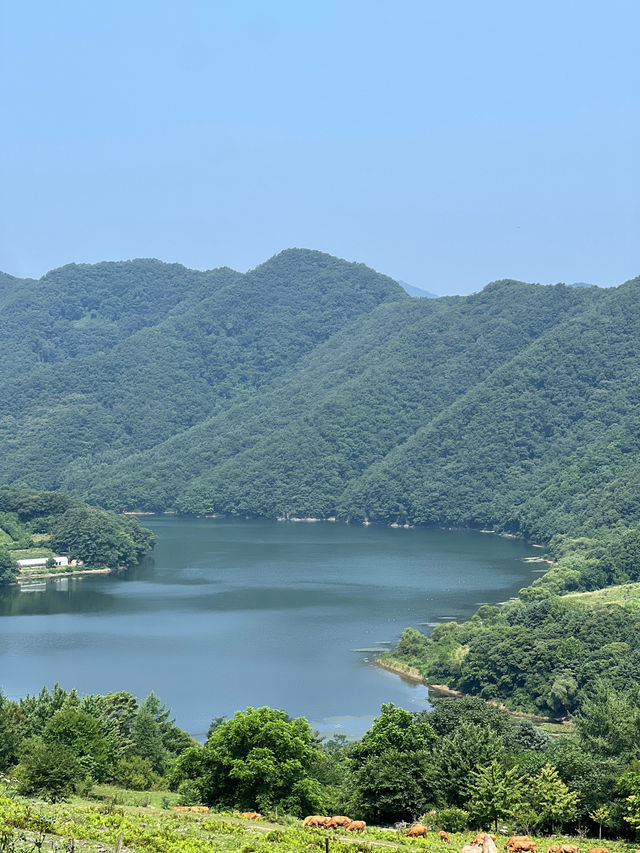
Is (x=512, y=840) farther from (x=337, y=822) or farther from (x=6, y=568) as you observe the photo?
(x=6, y=568)

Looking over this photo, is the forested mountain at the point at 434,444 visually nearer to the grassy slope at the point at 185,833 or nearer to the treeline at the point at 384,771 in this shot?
the treeline at the point at 384,771

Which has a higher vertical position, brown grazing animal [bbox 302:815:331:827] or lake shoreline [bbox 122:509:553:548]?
lake shoreline [bbox 122:509:553:548]

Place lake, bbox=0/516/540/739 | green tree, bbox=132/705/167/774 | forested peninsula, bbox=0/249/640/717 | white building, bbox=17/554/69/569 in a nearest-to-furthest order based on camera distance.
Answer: green tree, bbox=132/705/167/774 → lake, bbox=0/516/540/739 → white building, bbox=17/554/69/569 → forested peninsula, bbox=0/249/640/717

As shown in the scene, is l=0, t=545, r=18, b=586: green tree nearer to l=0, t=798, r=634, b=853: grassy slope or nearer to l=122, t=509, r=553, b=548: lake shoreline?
l=122, t=509, r=553, b=548: lake shoreline

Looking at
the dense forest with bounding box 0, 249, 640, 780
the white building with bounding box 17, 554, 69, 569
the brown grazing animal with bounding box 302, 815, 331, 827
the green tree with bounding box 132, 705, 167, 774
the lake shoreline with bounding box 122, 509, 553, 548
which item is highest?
the dense forest with bounding box 0, 249, 640, 780

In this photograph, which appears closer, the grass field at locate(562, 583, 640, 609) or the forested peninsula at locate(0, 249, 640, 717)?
the grass field at locate(562, 583, 640, 609)

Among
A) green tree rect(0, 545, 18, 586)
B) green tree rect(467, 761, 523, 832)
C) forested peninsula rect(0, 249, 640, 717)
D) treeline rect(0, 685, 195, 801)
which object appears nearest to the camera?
treeline rect(0, 685, 195, 801)

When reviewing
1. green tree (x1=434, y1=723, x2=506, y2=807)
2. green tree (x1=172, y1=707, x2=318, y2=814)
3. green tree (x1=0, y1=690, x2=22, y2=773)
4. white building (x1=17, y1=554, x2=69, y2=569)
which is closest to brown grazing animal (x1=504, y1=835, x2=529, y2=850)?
green tree (x1=434, y1=723, x2=506, y2=807)
